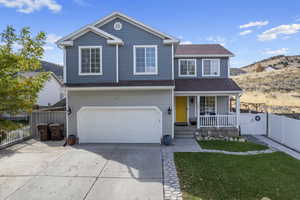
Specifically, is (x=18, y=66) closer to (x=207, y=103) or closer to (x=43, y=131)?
(x=43, y=131)

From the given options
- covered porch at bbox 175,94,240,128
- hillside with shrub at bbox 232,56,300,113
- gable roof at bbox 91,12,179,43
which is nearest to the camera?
gable roof at bbox 91,12,179,43

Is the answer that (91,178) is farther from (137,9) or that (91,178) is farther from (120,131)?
(137,9)

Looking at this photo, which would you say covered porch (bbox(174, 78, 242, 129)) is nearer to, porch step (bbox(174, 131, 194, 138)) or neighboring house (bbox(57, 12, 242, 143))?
porch step (bbox(174, 131, 194, 138))

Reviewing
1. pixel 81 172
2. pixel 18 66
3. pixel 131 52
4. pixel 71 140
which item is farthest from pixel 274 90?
pixel 18 66

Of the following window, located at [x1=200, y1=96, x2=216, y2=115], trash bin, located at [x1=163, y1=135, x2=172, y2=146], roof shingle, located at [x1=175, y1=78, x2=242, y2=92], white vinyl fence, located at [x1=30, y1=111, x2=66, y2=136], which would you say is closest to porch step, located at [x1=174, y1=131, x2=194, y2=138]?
trash bin, located at [x1=163, y1=135, x2=172, y2=146]

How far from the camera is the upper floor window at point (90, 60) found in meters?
10.6

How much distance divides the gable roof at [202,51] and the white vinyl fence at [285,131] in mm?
5664

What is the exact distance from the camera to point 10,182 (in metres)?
5.96

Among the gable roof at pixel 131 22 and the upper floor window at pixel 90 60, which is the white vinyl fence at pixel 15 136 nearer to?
the upper floor window at pixel 90 60

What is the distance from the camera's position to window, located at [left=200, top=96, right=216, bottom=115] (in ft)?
45.1

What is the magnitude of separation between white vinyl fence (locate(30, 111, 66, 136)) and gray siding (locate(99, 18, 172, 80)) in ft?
16.7

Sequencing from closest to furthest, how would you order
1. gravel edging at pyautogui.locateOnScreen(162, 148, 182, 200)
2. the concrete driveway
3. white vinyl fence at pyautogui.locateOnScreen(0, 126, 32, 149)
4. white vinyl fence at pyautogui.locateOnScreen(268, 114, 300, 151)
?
1. gravel edging at pyautogui.locateOnScreen(162, 148, 182, 200)
2. the concrete driveway
3. white vinyl fence at pyautogui.locateOnScreen(0, 126, 32, 149)
4. white vinyl fence at pyautogui.locateOnScreen(268, 114, 300, 151)

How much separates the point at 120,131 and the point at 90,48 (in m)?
5.26

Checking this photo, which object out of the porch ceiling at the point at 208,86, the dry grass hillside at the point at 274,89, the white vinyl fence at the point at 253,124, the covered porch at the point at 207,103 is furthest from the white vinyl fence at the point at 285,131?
the dry grass hillside at the point at 274,89
